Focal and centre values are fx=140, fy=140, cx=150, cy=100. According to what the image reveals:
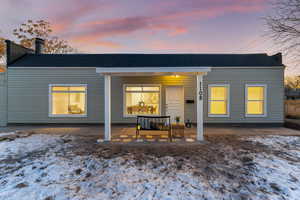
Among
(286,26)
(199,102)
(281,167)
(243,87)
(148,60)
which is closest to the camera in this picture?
(281,167)

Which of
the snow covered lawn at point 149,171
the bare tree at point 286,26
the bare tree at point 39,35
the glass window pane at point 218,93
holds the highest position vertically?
the bare tree at point 39,35

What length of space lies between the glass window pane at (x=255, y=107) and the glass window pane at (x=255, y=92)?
27 cm

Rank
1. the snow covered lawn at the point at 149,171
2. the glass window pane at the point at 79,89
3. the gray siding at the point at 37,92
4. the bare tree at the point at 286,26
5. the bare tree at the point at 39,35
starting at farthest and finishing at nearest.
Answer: the bare tree at the point at 39,35 < the glass window pane at the point at 79,89 < the gray siding at the point at 37,92 < the bare tree at the point at 286,26 < the snow covered lawn at the point at 149,171

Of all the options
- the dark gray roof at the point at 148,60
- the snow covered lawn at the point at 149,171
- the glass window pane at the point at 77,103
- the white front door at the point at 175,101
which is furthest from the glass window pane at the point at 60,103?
the white front door at the point at 175,101

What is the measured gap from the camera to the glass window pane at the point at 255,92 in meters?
7.52

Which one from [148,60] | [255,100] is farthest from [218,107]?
[148,60]

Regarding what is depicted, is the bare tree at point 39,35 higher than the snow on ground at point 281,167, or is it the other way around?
the bare tree at point 39,35

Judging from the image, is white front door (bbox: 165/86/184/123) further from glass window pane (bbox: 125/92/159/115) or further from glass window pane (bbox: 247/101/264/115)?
glass window pane (bbox: 247/101/264/115)

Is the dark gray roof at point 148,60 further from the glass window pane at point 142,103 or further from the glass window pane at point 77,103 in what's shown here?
the glass window pane at point 142,103

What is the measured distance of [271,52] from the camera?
7.77 m

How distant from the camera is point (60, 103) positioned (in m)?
7.66

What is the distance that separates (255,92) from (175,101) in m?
4.35

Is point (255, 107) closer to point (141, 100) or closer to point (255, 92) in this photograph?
point (255, 92)

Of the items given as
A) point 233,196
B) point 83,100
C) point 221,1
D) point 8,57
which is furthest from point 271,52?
point 8,57
